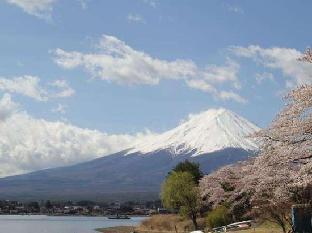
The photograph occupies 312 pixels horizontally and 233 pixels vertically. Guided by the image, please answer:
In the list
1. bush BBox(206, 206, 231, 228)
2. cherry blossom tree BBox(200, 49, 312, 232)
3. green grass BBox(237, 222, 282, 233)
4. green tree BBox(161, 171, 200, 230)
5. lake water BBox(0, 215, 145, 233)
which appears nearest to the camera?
cherry blossom tree BBox(200, 49, 312, 232)

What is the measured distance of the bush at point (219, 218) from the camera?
190 feet

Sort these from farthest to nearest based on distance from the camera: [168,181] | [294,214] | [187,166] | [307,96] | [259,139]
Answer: [187,166]
[168,181]
[259,139]
[294,214]
[307,96]

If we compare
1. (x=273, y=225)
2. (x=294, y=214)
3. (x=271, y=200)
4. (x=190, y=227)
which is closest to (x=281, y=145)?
(x=294, y=214)

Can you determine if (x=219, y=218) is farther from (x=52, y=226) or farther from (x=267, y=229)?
(x=52, y=226)

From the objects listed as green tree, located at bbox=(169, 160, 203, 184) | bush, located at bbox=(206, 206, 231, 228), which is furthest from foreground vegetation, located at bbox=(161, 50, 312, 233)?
green tree, located at bbox=(169, 160, 203, 184)

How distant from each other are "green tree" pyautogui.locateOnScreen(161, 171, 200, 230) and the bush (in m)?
7.94

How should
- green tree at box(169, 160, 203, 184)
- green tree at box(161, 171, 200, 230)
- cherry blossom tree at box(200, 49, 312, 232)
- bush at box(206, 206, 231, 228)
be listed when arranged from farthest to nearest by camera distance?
1. green tree at box(169, 160, 203, 184)
2. green tree at box(161, 171, 200, 230)
3. bush at box(206, 206, 231, 228)
4. cherry blossom tree at box(200, 49, 312, 232)

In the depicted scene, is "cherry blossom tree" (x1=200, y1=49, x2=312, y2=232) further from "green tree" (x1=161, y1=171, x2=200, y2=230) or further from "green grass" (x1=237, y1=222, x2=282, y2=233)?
"green tree" (x1=161, y1=171, x2=200, y2=230)

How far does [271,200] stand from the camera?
31.0 m

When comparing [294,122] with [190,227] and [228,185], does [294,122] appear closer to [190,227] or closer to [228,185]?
[228,185]

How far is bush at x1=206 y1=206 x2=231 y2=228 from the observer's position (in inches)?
2275

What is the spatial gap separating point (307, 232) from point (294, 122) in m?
4.25

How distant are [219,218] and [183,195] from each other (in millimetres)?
Answer: 13230

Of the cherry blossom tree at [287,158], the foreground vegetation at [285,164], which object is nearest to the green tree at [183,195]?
the foreground vegetation at [285,164]
